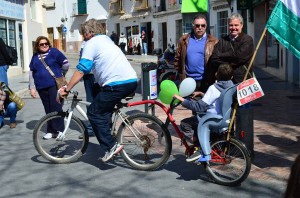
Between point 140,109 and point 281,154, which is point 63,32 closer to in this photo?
point 140,109

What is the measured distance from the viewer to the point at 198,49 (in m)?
5.98

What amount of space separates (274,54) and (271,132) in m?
10.6

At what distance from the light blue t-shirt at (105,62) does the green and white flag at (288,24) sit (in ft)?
5.71

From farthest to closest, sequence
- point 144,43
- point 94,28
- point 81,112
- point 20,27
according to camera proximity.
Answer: point 144,43, point 20,27, point 81,112, point 94,28

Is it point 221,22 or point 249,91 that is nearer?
point 249,91

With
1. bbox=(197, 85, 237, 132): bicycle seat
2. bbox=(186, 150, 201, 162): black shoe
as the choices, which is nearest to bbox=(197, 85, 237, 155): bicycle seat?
bbox=(197, 85, 237, 132): bicycle seat

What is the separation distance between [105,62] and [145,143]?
1090mm

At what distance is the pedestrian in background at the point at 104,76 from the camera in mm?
5480

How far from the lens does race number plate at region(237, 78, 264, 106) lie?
487cm

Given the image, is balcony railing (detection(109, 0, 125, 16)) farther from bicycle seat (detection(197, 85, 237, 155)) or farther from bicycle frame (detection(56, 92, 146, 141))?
bicycle seat (detection(197, 85, 237, 155))

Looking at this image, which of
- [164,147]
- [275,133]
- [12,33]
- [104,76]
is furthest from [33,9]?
[164,147]

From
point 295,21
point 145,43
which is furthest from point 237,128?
point 145,43

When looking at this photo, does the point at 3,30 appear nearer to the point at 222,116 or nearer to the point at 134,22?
the point at 222,116

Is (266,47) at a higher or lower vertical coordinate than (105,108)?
higher
